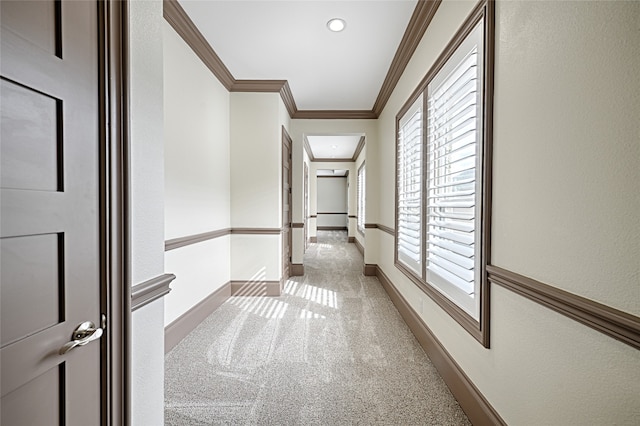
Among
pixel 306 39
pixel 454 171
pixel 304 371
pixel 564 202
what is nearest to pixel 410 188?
pixel 454 171

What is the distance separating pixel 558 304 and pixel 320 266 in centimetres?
485

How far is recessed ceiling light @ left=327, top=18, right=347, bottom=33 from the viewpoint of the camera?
8.17ft

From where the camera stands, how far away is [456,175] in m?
1.83

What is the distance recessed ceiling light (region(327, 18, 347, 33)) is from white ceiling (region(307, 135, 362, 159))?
11.5ft

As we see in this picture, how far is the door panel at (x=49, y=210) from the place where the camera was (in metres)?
0.69

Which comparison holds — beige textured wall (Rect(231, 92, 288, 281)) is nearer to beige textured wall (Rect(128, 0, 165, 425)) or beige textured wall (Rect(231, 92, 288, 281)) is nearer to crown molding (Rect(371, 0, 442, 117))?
crown molding (Rect(371, 0, 442, 117))

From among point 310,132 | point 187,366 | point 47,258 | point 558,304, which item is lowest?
point 187,366

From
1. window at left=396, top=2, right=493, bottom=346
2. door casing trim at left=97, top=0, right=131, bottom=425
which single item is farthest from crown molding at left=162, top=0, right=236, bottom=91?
window at left=396, top=2, right=493, bottom=346

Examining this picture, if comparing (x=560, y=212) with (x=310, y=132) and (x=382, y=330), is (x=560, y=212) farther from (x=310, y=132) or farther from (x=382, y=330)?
(x=310, y=132)

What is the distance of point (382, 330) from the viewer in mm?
2766

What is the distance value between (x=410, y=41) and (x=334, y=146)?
483 cm

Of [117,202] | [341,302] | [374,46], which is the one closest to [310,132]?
[374,46]

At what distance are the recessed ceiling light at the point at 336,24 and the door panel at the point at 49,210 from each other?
2.00 meters

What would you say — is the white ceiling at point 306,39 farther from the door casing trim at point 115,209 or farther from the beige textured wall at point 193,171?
the door casing trim at point 115,209
